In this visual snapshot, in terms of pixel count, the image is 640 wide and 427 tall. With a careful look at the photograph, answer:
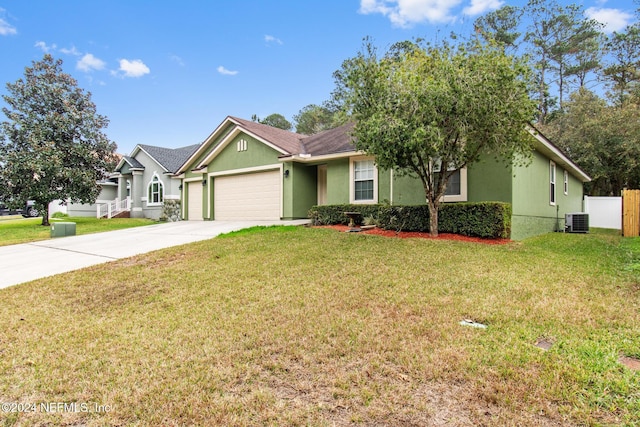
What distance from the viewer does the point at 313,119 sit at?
1416 inches

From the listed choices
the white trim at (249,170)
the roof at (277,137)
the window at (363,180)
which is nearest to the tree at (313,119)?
the roof at (277,137)

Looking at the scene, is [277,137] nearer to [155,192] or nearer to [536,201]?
[536,201]

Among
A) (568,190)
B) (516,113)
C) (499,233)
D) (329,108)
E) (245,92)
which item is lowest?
(499,233)

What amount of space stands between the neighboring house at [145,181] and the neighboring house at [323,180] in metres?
4.25

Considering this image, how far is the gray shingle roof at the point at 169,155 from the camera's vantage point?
2284cm

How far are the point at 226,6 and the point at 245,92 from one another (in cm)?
842

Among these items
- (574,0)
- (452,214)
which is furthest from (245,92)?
(574,0)

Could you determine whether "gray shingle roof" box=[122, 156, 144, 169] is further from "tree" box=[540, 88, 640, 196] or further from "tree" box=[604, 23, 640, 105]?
"tree" box=[604, 23, 640, 105]

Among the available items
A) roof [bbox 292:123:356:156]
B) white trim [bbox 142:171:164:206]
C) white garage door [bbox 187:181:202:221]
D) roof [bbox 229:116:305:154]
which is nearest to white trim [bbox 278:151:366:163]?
roof [bbox 292:123:356:156]

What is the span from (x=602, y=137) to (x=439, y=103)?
19.2 meters

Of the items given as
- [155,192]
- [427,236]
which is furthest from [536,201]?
[155,192]

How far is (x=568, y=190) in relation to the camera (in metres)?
16.7

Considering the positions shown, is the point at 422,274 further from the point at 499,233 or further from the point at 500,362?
the point at 499,233

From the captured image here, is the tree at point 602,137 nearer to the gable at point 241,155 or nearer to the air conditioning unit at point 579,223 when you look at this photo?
the air conditioning unit at point 579,223
